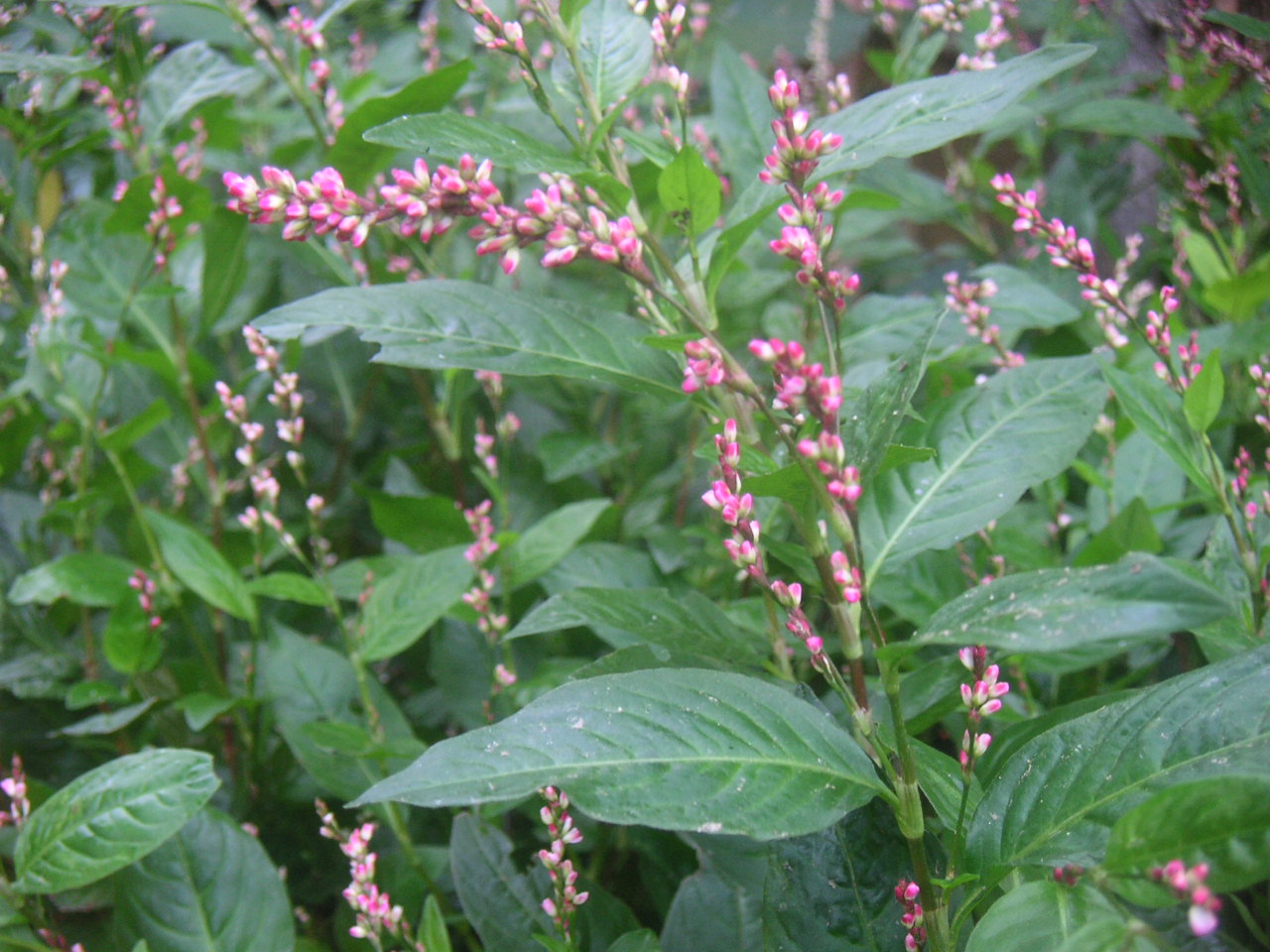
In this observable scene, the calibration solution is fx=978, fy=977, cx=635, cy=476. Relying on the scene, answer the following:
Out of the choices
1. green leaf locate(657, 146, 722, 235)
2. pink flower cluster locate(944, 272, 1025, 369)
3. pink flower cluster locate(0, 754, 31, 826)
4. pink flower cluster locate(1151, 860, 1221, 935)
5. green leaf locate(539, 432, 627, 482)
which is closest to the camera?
pink flower cluster locate(1151, 860, 1221, 935)

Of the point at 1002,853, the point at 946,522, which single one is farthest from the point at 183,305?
the point at 1002,853

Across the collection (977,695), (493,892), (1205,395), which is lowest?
(493,892)

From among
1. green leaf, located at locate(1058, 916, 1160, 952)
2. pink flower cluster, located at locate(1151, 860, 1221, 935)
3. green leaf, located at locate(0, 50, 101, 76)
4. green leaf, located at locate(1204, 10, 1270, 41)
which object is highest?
green leaf, located at locate(0, 50, 101, 76)

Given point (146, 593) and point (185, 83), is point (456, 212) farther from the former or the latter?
point (185, 83)

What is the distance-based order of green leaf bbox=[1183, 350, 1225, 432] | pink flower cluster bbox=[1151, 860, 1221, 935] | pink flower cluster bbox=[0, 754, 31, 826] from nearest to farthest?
1. pink flower cluster bbox=[1151, 860, 1221, 935]
2. green leaf bbox=[1183, 350, 1225, 432]
3. pink flower cluster bbox=[0, 754, 31, 826]

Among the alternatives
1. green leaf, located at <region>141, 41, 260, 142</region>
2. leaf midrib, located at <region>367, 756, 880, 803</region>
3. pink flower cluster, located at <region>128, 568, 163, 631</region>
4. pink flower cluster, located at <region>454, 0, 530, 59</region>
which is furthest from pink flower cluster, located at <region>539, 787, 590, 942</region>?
green leaf, located at <region>141, 41, 260, 142</region>

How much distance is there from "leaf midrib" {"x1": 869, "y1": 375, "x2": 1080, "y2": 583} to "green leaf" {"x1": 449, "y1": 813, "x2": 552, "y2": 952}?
52cm

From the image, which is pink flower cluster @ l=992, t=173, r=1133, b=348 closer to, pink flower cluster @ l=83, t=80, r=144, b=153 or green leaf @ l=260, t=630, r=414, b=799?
green leaf @ l=260, t=630, r=414, b=799

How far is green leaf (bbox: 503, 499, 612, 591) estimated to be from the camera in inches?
52.7

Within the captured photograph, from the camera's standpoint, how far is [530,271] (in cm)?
197

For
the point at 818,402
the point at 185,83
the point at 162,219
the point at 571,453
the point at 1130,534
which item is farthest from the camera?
the point at 185,83

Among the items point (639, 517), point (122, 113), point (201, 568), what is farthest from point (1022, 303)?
point (122, 113)

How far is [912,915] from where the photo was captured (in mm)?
751

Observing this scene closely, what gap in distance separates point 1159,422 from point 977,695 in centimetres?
43
